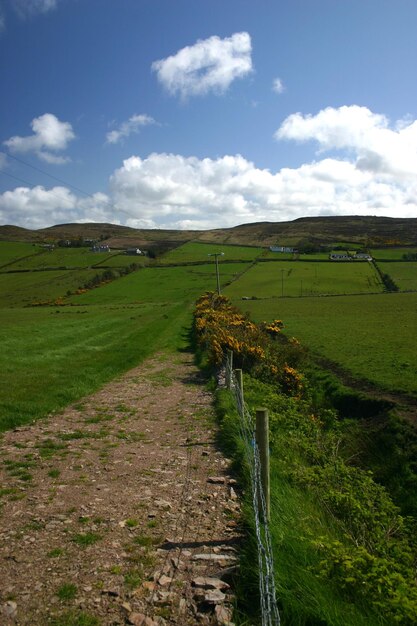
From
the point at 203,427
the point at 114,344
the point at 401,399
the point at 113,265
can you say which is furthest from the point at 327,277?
the point at 203,427

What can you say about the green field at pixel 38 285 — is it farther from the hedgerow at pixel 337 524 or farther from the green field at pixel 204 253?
the hedgerow at pixel 337 524

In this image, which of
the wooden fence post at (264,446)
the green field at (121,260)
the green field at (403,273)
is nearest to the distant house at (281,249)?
the green field at (403,273)

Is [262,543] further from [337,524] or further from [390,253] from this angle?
[390,253]

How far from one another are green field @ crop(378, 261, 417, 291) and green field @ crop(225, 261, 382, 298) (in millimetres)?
3322

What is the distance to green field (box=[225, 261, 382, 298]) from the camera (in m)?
85.0

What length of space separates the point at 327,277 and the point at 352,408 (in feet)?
281

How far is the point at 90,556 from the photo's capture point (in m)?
5.74

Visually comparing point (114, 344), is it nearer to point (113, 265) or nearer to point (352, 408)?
point (352, 408)

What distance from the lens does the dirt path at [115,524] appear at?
481cm

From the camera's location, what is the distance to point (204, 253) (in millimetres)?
140750

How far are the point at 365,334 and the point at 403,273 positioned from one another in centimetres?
7049

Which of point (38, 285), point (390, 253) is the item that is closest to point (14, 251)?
point (38, 285)


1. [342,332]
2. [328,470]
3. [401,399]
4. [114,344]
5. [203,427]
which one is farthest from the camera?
[342,332]

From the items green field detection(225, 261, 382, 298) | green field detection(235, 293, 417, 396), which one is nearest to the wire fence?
green field detection(235, 293, 417, 396)
